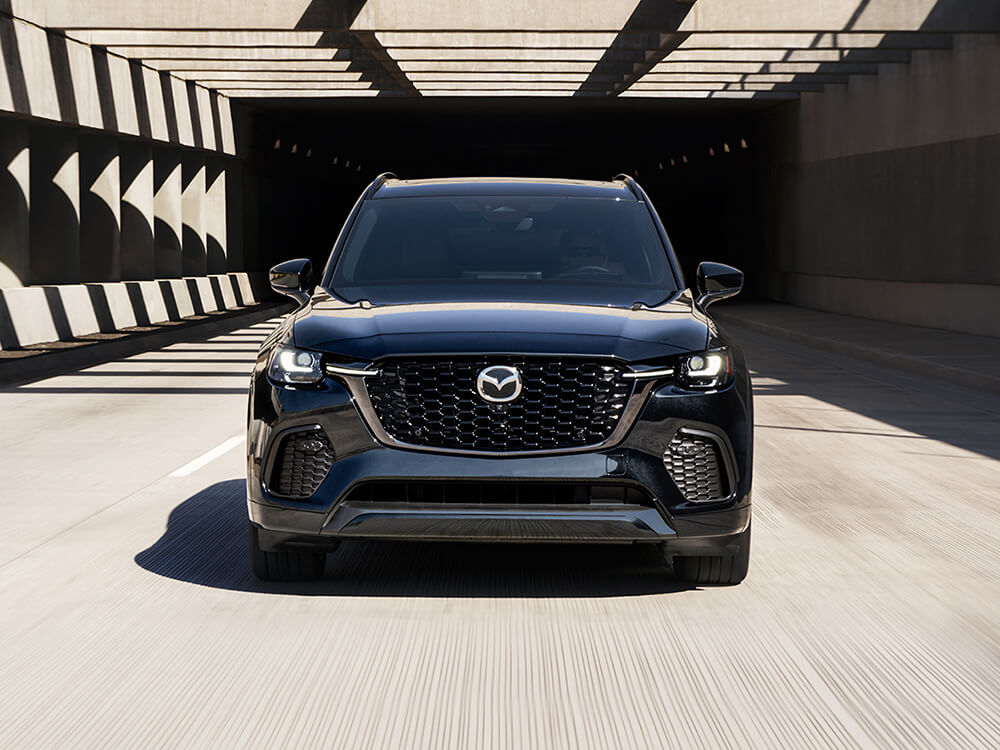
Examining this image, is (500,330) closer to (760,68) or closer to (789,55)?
(789,55)

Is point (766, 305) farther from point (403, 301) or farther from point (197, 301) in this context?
point (403, 301)

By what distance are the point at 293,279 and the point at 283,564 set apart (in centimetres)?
170

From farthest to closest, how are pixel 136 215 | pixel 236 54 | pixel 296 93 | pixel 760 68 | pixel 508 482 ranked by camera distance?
pixel 296 93 → pixel 136 215 → pixel 760 68 → pixel 236 54 → pixel 508 482

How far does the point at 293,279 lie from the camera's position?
7.43 meters

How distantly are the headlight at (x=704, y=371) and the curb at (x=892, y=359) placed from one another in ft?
36.3

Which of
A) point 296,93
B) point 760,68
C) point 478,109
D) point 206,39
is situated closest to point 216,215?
point 296,93

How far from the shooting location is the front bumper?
5.69m

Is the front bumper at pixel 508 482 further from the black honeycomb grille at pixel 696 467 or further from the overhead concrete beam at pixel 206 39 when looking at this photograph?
the overhead concrete beam at pixel 206 39

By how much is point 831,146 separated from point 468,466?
102 ft

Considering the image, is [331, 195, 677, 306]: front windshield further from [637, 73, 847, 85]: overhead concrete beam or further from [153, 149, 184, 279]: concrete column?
[153, 149, 184, 279]: concrete column

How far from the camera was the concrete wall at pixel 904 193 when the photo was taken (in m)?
25.0

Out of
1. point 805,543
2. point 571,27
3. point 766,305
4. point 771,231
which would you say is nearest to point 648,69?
point 571,27

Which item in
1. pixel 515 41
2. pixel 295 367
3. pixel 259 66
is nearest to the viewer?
pixel 295 367

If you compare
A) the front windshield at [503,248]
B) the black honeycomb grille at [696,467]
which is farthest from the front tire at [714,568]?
the front windshield at [503,248]
